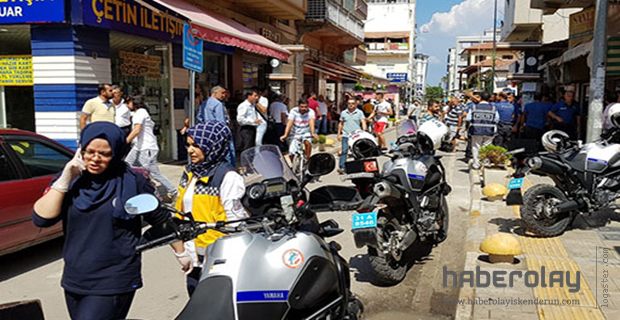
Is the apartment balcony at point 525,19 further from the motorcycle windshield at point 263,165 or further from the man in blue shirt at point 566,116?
the motorcycle windshield at point 263,165

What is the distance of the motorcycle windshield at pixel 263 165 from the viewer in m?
3.38

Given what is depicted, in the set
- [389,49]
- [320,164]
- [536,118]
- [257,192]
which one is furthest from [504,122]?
[389,49]

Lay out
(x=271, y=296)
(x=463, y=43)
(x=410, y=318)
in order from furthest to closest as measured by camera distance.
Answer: (x=463, y=43), (x=410, y=318), (x=271, y=296)

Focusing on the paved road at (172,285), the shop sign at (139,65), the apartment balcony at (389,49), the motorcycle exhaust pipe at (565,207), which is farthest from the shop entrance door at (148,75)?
the apartment balcony at (389,49)

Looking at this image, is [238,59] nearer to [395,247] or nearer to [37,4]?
[37,4]

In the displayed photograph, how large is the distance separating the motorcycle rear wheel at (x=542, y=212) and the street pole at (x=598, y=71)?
2724mm

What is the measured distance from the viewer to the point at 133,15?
10.9 m

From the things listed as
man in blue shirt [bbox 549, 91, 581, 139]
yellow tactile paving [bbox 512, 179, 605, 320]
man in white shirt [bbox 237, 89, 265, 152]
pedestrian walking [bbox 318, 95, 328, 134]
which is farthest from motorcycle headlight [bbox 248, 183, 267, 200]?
pedestrian walking [bbox 318, 95, 328, 134]

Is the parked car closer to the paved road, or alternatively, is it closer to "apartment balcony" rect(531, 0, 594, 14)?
the paved road

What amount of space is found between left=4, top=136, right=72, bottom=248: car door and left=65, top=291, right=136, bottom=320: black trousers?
300 centimetres

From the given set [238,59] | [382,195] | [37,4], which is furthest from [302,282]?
[238,59]

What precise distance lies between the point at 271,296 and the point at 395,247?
9.09 ft

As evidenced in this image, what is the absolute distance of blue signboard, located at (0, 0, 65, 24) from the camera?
9.47 m

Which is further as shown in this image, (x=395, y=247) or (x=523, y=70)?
(x=523, y=70)
